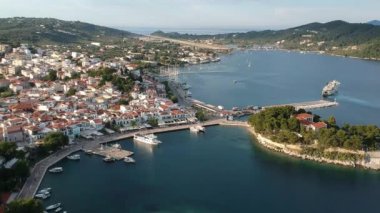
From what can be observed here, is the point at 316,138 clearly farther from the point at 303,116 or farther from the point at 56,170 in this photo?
the point at 56,170

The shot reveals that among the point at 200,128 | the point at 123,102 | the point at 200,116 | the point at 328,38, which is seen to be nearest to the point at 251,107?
the point at 200,116

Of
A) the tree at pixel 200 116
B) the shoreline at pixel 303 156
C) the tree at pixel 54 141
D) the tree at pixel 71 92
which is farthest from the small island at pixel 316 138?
the tree at pixel 71 92

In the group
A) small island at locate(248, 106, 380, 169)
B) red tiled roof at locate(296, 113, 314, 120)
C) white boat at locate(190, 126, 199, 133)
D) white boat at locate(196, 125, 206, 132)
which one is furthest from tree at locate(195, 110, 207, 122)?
red tiled roof at locate(296, 113, 314, 120)

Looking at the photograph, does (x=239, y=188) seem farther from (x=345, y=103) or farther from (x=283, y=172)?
(x=345, y=103)

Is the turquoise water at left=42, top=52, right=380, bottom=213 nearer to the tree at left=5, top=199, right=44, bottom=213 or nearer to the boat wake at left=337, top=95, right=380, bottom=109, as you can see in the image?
the tree at left=5, top=199, right=44, bottom=213

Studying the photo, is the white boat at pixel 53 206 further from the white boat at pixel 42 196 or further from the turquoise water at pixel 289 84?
the turquoise water at pixel 289 84

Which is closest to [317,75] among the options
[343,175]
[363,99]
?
[363,99]
